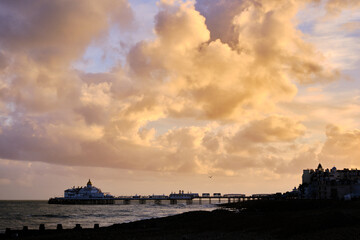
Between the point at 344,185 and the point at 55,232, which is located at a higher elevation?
the point at 344,185

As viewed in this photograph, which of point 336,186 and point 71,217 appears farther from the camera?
point 336,186

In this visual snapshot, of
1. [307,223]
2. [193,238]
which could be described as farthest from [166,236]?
[307,223]

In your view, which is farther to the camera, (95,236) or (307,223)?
(95,236)

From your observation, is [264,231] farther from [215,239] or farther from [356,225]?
[356,225]

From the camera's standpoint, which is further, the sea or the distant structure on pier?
the distant structure on pier

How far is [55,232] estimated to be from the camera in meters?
45.3

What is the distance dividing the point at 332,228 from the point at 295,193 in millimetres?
157537

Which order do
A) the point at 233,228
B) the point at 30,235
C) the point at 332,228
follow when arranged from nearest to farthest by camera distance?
the point at 332,228 < the point at 233,228 < the point at 30,235

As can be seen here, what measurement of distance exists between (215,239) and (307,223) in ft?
25.1

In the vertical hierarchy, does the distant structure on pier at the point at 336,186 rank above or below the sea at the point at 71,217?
above

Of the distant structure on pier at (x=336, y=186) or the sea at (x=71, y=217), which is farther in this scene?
the distant structure on pier at (x=336, y=186)

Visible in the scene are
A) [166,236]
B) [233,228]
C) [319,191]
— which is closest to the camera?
[166,236]

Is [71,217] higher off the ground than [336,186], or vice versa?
[336,186]

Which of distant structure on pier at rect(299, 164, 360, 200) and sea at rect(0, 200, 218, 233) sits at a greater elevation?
distant structure on pier at rect(299, 164, 360, 200)
